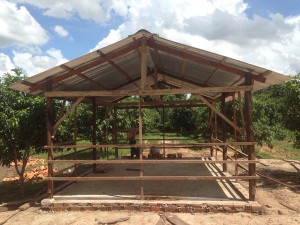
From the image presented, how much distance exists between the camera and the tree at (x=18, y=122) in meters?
8.98

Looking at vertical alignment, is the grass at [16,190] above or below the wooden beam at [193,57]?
below

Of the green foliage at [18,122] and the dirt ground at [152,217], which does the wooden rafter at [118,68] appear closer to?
the green foliage at [18,122]

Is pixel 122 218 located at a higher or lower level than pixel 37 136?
lower

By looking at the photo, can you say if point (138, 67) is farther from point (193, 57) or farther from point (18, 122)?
point (18, 122)

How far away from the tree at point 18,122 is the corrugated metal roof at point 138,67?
39.7 inches

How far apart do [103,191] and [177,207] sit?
2341 mm

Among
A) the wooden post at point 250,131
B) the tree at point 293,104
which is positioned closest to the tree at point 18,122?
the wooden post at point 250,131

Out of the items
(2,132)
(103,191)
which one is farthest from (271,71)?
(2,132)

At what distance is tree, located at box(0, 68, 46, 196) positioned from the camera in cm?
898

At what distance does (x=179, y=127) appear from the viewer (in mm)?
34781

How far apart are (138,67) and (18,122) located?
3982mm

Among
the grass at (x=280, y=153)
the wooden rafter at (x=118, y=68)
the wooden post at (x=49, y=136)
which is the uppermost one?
the wooden rafter at (x=118, y=68)

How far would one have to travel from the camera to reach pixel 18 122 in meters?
9.02

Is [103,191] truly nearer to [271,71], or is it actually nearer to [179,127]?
[271,71]
